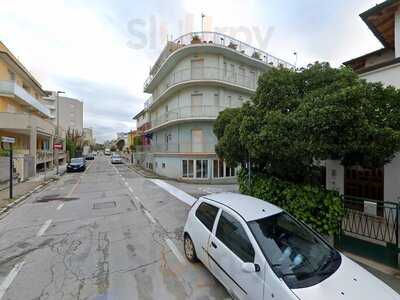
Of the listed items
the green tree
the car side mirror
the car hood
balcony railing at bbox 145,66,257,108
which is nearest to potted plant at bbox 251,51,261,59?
balcony railing at bbox 145,66,257,108

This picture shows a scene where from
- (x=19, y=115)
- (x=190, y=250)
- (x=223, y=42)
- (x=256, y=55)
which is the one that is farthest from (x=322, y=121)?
(x=19, y=115)

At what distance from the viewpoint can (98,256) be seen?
512 cm

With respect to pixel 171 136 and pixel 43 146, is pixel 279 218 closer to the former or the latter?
pixel 171 136

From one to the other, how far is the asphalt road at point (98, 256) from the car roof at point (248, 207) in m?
1.41

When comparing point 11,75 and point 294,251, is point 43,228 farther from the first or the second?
point 11,75

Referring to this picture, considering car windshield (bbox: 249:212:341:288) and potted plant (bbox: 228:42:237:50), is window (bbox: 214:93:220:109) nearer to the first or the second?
potted plant (bbox: 228:42:237:50)

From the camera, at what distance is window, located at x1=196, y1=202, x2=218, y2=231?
4236mm

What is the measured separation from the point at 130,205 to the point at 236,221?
768 cm

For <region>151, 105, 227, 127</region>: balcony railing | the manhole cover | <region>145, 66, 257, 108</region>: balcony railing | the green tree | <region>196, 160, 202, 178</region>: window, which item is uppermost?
<region>145, 66, 257, 108</region>: balcony railing

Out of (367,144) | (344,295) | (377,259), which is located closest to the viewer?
(344,295)

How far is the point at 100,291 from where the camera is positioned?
12.5 feet

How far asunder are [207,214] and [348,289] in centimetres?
247

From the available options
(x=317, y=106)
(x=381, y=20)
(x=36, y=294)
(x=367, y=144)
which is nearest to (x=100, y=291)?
(x=36, y=294)

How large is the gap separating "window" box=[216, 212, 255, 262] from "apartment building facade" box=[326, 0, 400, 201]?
20.3 ft
